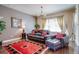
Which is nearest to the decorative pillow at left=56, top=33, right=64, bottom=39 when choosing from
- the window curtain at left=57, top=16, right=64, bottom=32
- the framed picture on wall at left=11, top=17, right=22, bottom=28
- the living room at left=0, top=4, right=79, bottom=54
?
the living room at left=0, top=4, right=79, bottom=54

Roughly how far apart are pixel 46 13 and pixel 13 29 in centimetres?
76

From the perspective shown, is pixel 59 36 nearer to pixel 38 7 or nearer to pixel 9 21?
pixel 38 7

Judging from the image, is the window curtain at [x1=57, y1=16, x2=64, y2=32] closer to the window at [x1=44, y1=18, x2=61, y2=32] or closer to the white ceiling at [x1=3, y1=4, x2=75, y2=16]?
the window at [x1=44, y1=18, x2=61, y2=32]

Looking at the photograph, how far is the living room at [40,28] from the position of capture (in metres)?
1.67

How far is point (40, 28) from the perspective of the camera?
5.86 ft

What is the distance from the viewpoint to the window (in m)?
1.74

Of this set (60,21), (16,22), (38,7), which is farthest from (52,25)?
(16,22)

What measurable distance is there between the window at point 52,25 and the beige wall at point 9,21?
0.31 m

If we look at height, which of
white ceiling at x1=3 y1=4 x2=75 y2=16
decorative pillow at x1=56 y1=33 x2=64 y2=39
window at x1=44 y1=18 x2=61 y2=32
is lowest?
decorative pillow at x1=56 y1=33 x2=64 y2=39

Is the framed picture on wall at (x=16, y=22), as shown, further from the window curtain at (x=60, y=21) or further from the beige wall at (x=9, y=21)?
the window curtain at (x=60, y=21)

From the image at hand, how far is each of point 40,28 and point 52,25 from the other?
0.26m
